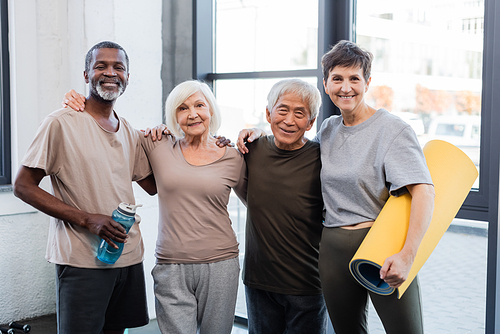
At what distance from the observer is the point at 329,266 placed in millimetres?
1548

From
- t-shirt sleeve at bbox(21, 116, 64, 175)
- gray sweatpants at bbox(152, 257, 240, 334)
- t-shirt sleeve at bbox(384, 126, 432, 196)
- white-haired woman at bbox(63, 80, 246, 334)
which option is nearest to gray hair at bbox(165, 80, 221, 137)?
white-haired woman at bbox(63, 80, 246, 334)

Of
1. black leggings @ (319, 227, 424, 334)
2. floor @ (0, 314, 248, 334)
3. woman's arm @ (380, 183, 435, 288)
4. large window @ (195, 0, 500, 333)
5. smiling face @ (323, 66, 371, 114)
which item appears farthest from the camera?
floor @ (0, 314, 248, 334)

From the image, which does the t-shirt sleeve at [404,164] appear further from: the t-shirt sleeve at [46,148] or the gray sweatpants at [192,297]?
the t-shirt sleeve at [46,148]

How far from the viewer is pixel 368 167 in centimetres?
147

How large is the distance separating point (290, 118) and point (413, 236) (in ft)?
1.93

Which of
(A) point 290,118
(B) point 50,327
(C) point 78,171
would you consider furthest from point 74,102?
(B) point 50,327

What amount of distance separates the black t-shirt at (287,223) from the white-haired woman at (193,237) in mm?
101

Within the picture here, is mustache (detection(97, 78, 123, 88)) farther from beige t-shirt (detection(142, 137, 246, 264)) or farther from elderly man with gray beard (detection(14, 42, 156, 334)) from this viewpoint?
beige t-shirt (detection(142, 137, 246, 264))

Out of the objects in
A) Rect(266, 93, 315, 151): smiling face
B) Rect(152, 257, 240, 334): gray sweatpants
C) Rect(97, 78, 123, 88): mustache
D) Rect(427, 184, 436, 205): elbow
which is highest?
Rect(97, 78, 123, 88): mustache

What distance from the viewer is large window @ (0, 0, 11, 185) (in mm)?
2789

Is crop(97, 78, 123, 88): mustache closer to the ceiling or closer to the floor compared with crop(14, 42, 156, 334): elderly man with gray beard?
closer to the ceiling

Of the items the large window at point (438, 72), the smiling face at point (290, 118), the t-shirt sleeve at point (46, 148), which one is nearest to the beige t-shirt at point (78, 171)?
the t-shirt sleeve at point (46, 148)

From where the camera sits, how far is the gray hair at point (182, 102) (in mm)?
1698

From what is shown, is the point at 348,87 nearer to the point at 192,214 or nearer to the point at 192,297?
the point at 192,214
